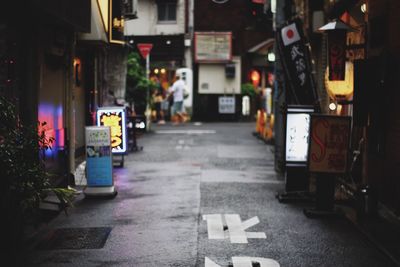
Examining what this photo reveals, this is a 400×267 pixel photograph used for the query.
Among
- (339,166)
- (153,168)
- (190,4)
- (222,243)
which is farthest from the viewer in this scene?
(190,4)

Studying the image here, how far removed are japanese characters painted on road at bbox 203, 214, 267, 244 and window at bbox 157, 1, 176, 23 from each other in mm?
28468

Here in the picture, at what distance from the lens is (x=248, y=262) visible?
8320 mm

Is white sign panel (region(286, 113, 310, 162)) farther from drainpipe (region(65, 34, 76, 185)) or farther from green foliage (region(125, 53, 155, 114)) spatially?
green foliage (region(125, 53, 155, 114))

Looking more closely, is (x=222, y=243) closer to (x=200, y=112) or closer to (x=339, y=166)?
(x=339, y=166)

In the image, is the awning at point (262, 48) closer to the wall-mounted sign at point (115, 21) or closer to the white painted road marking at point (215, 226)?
the wall-mounted sign at point (115, 21)

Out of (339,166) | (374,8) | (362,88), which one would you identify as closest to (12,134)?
(339,166)

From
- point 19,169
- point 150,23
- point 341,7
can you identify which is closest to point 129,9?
point 341,7

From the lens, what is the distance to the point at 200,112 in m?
39.0

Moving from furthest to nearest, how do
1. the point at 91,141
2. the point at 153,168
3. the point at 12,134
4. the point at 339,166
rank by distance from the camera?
the point at 153,168 < the point at 91,141 < the point at 339,166 < the point at 12,134

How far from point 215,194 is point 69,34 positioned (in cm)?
483

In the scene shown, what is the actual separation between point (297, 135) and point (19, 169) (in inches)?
235

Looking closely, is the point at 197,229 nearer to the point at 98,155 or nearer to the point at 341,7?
the point at 98,155

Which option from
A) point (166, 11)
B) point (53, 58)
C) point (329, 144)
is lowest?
point (329, 144)

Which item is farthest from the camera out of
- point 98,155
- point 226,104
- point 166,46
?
point 166,46
